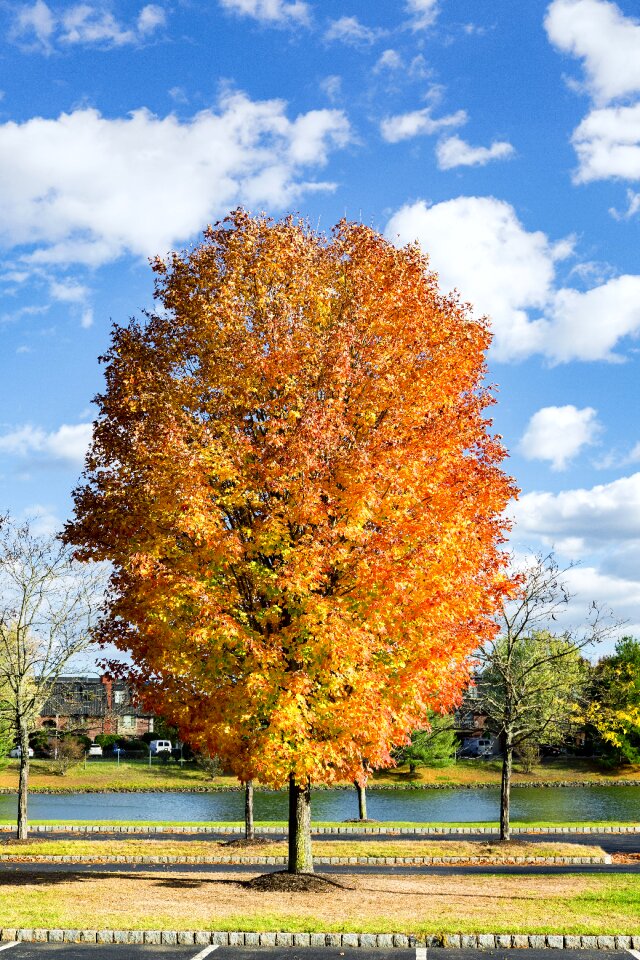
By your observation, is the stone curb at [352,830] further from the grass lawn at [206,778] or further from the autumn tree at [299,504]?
the grass lawn at [206,778]

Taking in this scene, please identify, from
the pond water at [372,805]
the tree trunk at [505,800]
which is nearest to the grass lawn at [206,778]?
the pond water at [372,805]

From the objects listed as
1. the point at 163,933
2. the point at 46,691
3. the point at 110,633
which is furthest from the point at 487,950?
the point at 46,691

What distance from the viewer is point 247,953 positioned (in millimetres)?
12453

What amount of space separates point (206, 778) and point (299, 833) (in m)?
57.8

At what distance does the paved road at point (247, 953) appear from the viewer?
39.7ft

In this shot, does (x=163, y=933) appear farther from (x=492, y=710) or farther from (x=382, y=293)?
(x=492, y=710)

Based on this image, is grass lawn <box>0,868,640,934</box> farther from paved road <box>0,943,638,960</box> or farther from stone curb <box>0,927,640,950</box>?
paved road <box>0,943,638,960</box>

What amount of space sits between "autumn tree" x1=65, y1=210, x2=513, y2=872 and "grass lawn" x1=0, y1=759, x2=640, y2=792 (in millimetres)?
55656

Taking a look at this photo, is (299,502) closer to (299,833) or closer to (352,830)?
(299,833)

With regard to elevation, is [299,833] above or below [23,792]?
above

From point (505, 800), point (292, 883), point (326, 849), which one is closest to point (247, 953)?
point (292, 883)

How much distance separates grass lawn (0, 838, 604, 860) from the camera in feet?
85.7

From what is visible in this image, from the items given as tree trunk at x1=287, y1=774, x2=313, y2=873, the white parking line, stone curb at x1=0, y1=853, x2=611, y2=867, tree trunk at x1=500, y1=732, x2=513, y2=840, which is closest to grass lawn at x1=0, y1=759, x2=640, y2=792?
tree trunk at x1=500, y1=732, x2=513, y2=840

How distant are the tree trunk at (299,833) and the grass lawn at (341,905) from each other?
3.15 feet
